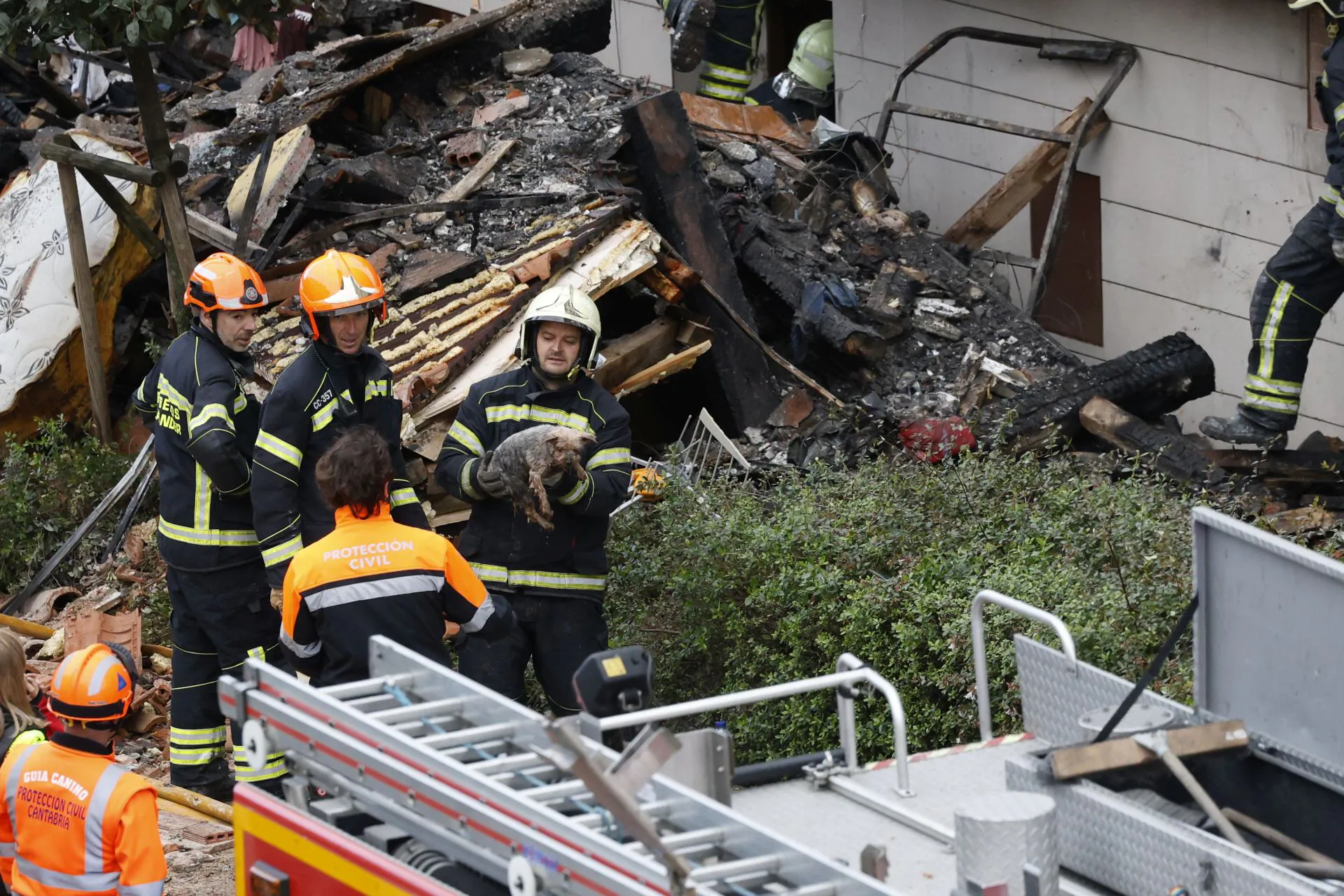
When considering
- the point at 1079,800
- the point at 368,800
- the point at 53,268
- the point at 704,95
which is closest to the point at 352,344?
the point at 368,800

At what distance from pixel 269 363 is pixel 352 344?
2640 millimetres

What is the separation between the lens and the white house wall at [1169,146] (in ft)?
28.4

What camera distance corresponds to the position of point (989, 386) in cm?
855

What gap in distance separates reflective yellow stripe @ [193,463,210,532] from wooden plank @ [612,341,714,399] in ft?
9.74

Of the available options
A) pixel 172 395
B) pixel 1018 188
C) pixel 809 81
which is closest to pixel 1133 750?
pixel 172 395

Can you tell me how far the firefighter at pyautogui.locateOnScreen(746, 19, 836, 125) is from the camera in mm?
11852

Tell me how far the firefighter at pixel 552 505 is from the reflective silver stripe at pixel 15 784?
161 centimetres

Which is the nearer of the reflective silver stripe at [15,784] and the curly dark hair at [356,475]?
the reflective silver stripe at [15,784]

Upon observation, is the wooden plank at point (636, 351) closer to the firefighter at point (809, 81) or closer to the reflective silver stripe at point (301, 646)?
the reflective silver stripe at point (301, 646)

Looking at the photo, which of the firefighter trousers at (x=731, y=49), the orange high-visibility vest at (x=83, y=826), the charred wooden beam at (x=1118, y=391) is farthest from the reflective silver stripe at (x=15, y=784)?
the firefighter trousers at (x=731, y=49)

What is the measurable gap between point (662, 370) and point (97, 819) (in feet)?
16.2

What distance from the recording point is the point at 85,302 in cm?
869

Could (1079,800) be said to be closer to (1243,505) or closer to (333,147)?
(1243,505)

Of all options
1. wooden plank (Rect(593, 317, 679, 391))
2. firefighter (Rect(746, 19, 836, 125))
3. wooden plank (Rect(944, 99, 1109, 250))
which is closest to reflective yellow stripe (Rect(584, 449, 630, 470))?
wooden plank (Rect(593, 317, 679, 391))
